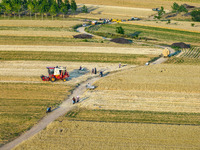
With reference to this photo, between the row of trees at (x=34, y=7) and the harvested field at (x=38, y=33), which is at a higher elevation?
the row of trees at (x=34, y=7)

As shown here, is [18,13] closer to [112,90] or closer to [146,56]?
[146,56]

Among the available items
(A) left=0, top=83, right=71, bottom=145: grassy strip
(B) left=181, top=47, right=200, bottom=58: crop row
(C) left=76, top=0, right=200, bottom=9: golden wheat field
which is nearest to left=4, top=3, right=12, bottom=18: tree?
(C) left=76, top=0, right=200, bottom=9: golden wheat field

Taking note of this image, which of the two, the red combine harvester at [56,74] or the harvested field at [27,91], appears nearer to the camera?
the harvested field at [27,91]

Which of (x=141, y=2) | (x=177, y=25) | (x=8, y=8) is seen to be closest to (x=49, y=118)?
(x=177, y=25)

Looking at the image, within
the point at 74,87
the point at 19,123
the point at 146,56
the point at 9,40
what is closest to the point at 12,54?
the point at 9,40

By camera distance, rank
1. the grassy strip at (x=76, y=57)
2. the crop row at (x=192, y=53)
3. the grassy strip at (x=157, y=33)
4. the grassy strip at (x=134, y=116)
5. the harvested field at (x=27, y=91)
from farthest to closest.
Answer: the grassy strip at (x=157, y=33), the crop row at (x=192, y=53), the grassy strip at (x=76, y=57), the grassy strip at (x=134, y=116), the harvested field at (x=27, y=91)

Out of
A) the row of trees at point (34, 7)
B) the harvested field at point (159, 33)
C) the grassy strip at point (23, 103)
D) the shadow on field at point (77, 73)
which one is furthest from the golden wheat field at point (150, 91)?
the row of trees at point (34, 7)

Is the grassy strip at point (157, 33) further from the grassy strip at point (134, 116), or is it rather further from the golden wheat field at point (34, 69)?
the grassy strip at point (134, 116)
